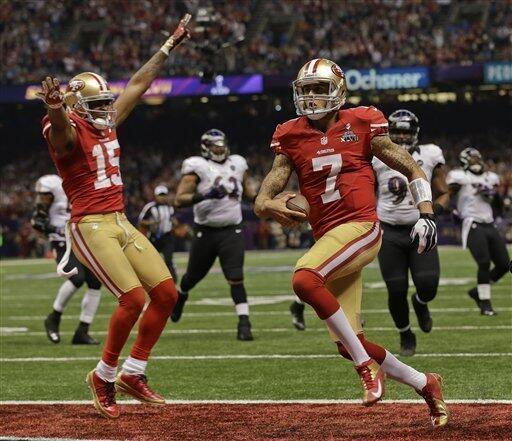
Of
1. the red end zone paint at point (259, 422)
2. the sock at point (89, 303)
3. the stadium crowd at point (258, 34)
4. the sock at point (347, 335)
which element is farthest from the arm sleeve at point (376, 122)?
the stadium crowd at point (258, 34)

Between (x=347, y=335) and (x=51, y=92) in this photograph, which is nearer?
(x=347, y=335)

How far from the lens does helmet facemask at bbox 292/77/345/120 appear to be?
6.09 m

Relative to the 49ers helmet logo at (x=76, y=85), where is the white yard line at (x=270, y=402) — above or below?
below

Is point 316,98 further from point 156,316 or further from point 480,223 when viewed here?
point 480,223

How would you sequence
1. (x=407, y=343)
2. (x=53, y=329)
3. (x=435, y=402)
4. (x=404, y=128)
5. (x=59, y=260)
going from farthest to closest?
(x=59, y=260)
(x=53, y=329)
(x=407, y=343)
(x=404, y=128)
(x=435, y=402)

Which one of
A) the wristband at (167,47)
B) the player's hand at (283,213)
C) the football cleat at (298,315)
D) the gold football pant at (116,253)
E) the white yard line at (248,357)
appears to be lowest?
the football cleat at (298,315)

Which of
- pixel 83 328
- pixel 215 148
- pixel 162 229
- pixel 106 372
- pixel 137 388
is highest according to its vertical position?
pixel 215 148

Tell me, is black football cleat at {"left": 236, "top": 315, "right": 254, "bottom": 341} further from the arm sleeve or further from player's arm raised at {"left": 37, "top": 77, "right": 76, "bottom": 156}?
the arm sleeve

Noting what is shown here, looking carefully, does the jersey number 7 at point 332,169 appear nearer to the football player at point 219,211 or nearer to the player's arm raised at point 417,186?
the player's arm raised at point 417,186

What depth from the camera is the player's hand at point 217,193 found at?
10.6m

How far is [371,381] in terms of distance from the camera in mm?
5758

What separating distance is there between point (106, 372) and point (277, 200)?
145cm

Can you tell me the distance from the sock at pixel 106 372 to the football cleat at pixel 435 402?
1738 mm

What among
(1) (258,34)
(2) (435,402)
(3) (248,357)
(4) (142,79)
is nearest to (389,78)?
(1) (258,34)
